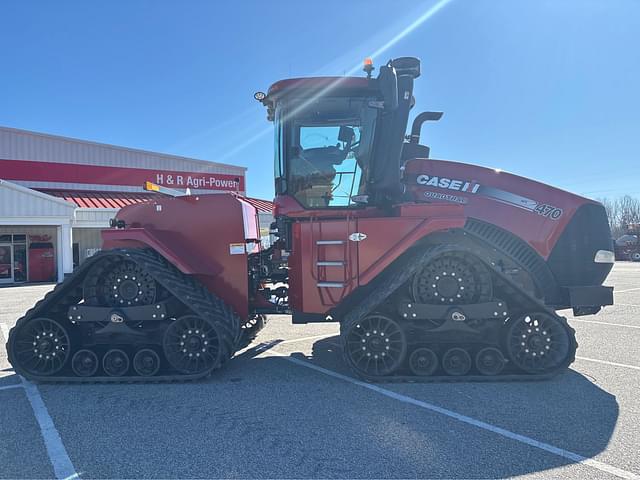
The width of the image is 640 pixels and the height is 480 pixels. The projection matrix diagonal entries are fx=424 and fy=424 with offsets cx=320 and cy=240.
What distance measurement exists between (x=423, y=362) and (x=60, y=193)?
72.0 ft

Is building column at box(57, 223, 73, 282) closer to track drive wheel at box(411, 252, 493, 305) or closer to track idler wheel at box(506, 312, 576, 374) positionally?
track drive wheel at box(411, 252, 493, 305)

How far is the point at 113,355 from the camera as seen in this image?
4.73 meters

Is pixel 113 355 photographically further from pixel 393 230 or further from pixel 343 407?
pixel 393 230

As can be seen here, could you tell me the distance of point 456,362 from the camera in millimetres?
4559

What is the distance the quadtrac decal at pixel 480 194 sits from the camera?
193 inches

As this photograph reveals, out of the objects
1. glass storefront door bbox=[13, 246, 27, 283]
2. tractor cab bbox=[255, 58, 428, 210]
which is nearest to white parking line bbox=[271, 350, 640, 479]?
tractor cab bbox=[255, 58, 428, 210]

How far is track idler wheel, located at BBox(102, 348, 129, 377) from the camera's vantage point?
185 inches

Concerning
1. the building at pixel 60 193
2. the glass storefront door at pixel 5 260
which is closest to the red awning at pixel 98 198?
the building at pixel 60 193

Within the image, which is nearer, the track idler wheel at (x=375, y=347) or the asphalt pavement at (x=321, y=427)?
the asphalt pavement at (x=321, y=427)

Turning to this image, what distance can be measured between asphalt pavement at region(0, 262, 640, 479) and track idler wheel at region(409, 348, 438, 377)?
0.49 feet

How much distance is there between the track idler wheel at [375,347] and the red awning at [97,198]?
57.7 ft

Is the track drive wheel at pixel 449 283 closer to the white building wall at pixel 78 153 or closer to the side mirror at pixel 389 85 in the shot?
the side mirror at pixel 389 85

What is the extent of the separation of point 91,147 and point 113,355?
69.1 feet

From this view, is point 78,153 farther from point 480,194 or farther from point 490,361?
point 490,361
